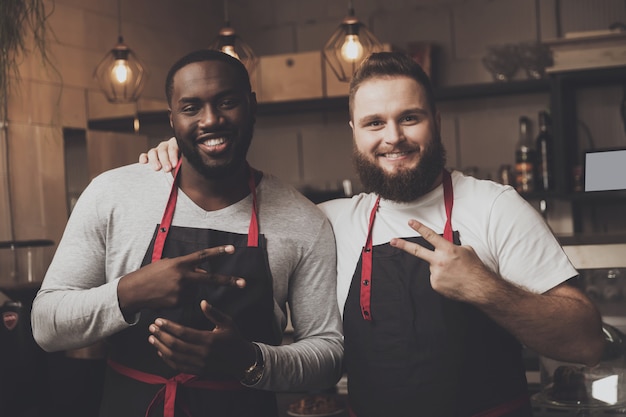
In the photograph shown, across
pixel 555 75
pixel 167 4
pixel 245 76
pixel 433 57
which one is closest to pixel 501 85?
pixel 555 75

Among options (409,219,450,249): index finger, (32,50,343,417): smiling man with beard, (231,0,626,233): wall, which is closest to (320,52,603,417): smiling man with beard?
(409,219,450,249): index finger

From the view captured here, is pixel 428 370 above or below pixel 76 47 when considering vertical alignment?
below

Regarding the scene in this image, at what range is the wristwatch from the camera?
152cm

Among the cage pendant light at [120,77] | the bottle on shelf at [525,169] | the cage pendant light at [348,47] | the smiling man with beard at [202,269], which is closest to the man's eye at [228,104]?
the smiling man with beard at [202,269]

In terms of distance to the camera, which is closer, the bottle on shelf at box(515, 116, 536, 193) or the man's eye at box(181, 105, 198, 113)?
the man's eye at box(181, 105, 198, 113)

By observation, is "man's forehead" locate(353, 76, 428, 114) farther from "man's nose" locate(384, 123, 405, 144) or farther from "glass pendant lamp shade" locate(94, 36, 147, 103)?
"glass pendant lamp shade" locate(94, 36, 147, 103)

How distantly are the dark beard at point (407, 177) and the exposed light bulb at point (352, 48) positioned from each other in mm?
1680

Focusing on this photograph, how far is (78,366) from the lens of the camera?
2482 mm

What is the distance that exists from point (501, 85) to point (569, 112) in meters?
0.37

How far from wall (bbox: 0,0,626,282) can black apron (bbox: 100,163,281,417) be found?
1946 millimetres

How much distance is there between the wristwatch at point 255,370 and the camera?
59.9 inches

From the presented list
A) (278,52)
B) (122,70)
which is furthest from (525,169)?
(122,70)

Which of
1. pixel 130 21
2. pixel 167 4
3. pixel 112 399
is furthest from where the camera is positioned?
pixel 167 4

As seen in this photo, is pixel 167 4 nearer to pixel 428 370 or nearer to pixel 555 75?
pixel 555 75
